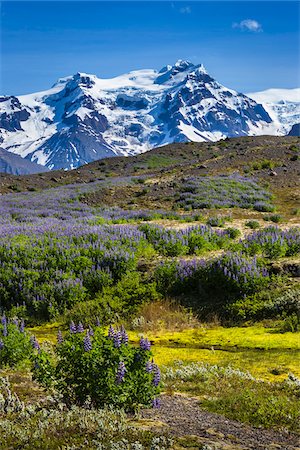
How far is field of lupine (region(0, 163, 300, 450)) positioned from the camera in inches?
256

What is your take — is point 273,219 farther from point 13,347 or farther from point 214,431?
point 214,431

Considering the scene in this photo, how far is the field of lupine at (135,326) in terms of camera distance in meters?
6.51

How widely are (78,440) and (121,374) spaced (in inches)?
45.3

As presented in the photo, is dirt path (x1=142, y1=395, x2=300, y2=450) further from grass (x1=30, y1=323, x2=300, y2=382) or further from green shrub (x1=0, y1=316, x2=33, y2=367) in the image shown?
green shrub (x1=0, y1=316, x2=33, y2=367)

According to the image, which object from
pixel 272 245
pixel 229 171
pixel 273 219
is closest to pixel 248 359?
pixel 272 245

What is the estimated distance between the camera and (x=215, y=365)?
30.4 ft

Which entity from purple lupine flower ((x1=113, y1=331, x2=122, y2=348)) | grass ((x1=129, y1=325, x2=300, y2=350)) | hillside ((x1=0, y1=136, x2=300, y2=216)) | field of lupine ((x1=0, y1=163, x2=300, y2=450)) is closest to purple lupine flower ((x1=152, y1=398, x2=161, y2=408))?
field of lupine ((x1=0, y1=163, x2=300, y2=450))

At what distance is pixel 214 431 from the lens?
6160 millimetres

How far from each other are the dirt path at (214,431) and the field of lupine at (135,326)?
0.20 m

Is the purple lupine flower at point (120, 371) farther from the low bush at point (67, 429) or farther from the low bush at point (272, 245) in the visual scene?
the low bush at point (272, 245)

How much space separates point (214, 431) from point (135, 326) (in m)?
6.94

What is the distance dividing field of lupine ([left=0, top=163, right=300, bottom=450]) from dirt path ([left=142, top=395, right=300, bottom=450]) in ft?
0.66

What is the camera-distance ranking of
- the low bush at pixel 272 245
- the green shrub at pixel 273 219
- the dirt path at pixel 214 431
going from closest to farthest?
the dirt path at pixel 214 431
the low bush at pixel 272 245
the green shrub at pixel 273 219

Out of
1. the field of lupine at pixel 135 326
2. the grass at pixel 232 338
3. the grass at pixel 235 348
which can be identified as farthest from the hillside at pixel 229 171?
the grass at pixel 235 348
